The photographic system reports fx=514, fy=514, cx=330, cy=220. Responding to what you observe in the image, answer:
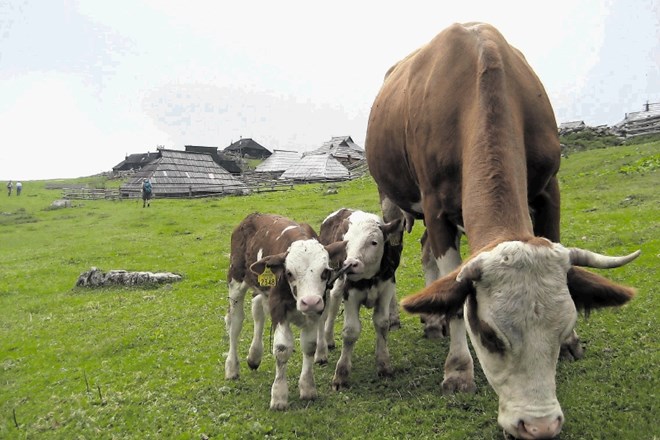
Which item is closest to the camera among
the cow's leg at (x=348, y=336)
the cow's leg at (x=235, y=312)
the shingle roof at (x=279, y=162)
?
the cow's leg at (x=348, y=336)

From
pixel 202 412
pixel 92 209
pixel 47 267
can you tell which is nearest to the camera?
pixel 202 412

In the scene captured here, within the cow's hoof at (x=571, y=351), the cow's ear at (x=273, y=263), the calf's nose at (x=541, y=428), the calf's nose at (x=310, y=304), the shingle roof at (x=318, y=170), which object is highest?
the shingle roof at (x=318, y=170)

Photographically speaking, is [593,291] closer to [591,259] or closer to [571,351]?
[591,259]

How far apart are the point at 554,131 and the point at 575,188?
18.5 m

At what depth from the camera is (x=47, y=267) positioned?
21.2 meters

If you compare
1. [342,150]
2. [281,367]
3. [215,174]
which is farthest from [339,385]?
[342,150]

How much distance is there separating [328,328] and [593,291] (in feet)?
17.8

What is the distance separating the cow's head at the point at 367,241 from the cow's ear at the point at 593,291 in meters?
3.43

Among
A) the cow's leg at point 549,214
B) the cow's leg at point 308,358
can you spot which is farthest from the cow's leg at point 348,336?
the cow's leg at point 549,214

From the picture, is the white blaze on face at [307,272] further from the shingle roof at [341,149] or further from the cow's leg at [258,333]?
the shingle roof at [341,149]

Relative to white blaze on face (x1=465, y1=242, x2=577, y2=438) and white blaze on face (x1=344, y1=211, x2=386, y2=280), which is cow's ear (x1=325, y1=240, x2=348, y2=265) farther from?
white blaze on face (x1=465, y1=242, x2=577, y2=438)

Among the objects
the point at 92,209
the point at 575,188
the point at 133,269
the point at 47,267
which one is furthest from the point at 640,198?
the point at 92,209

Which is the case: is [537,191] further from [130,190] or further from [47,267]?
[130,190]

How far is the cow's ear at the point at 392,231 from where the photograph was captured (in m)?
7.96
